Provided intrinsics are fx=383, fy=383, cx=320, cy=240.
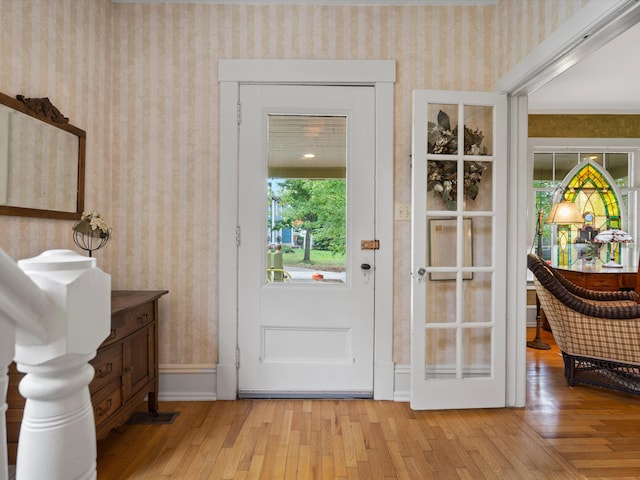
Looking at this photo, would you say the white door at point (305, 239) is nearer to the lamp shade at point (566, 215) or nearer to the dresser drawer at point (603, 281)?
the lamp shade at point (566, 215)

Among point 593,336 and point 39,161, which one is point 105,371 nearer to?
point 39,161

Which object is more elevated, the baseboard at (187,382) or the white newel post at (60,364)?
the white newel post at (60,364)

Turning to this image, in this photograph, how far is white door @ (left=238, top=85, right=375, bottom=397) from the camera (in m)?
2.61

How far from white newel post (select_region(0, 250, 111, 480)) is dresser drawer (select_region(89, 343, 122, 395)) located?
1.41 m

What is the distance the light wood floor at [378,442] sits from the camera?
71.6 inches

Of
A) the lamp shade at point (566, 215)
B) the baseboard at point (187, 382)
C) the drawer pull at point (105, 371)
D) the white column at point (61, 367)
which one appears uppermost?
the lamp shade at point (566, 215)

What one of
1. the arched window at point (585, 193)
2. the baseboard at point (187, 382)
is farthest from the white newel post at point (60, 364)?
the arched window at point (585, 193)

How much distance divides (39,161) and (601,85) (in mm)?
4782

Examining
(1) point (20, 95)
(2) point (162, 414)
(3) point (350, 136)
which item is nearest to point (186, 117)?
(1) point (20, 95)

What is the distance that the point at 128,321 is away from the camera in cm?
203

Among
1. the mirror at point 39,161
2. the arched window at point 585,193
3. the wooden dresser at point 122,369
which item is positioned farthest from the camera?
the arched window at point 585,193

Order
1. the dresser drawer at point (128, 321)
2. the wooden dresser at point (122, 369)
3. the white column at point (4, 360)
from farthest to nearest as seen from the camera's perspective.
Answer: the dresser drawer at point (128, 321), the wooden dresser at point (122, 369), the white column at point (4, 360)

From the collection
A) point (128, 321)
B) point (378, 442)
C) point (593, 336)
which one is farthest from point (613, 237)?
point (128, 321)

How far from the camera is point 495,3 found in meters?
2.59
